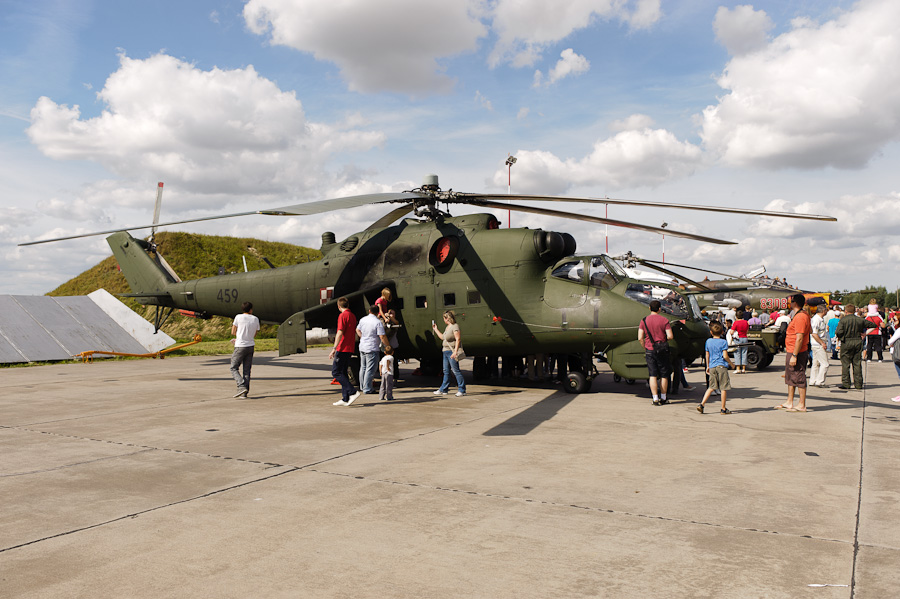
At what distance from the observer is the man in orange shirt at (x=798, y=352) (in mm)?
9070

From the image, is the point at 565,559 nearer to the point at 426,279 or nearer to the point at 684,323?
the point at 684,323

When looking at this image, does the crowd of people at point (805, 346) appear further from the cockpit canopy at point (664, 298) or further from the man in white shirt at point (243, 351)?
the man in white shirt at point (243, 351)

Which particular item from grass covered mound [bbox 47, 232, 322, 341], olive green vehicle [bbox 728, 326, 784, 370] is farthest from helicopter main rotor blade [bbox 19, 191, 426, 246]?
grass covered mound [bbox 47, 232, 322, 341]

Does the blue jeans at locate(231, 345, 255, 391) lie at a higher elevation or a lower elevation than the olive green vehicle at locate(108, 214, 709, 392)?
lower

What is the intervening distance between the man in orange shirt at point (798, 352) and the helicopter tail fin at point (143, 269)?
15492 millimetres

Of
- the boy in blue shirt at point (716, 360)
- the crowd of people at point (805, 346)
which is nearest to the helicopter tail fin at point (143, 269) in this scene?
the boy in blue shirt at point (716, 360)

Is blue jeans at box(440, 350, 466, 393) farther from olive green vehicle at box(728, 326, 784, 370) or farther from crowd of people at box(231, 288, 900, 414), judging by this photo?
olive green vehicle at box(728, 326, 784, 370)

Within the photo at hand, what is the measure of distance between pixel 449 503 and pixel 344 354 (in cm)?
576

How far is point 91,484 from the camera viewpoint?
523 centimetres

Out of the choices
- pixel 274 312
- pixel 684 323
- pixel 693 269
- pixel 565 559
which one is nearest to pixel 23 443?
pixel 565 559

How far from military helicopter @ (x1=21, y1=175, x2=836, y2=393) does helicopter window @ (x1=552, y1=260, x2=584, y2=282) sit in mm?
19

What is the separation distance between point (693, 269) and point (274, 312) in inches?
464

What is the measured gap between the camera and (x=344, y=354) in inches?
397

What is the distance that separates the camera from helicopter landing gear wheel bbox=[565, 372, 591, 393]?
11477 millimetres
